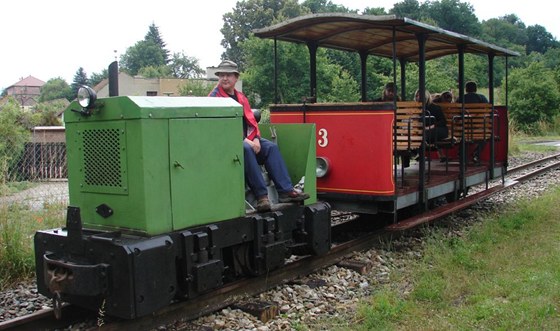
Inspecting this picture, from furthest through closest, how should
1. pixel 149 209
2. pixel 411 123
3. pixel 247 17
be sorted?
1. pixel 247 17
2. pixel 411 123
3. pixel 149 209

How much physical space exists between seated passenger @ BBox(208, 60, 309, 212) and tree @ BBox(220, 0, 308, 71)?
209 feet

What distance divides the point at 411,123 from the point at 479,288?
2.74 meters

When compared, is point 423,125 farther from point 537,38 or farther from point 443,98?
point 537,38

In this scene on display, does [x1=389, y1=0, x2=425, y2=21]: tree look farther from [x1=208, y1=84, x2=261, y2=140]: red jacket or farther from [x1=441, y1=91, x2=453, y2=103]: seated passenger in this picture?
[x1=208, y1=84, x2=261, y2=140]: red jacket

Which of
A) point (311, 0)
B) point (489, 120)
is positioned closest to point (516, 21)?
point (311, 0)

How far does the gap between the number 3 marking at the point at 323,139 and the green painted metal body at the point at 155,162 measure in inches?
93.0

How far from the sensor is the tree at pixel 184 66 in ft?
350

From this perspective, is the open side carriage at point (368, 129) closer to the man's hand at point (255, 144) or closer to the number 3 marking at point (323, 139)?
the number 3 marking at point (323, 139)

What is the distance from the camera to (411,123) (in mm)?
7551

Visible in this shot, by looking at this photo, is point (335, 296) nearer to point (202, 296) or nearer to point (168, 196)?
point (202, 296)

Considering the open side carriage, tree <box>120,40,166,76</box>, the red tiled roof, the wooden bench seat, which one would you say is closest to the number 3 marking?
the open side carriage

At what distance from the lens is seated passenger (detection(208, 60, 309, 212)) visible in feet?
17.7

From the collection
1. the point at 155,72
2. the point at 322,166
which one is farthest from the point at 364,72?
the point at 155,72

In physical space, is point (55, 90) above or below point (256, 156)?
above
